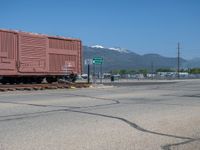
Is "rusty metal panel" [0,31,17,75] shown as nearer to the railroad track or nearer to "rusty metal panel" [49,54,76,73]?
the railroad track

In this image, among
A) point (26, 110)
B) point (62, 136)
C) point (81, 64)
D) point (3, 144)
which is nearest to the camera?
point (3, 144)

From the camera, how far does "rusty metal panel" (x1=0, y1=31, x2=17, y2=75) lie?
1217 inches

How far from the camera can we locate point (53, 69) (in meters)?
35.7

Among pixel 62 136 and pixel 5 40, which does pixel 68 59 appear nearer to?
pixel 5 40

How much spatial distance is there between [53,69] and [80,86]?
2824mm

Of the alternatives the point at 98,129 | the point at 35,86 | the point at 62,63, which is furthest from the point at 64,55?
the point at 98,129

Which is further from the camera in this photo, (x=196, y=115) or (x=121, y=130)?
(x=196, y=115)

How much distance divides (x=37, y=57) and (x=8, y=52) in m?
3.09

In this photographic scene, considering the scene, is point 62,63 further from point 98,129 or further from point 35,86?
point 98,129

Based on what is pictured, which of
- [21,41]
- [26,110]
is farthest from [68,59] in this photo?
[26,110]

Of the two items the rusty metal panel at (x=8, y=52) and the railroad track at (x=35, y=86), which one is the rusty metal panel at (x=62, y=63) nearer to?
the railroad track at (x=35, y=86)

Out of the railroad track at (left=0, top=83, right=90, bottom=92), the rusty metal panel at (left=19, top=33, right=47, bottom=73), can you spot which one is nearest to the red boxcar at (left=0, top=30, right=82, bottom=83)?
the rusty metal panel at (left=19, top=33, right=47, bottom=73)

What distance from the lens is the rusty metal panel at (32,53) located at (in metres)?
32.6

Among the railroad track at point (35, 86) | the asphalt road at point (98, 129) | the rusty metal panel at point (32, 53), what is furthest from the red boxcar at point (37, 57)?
the asphalt road at point (98, 129)
